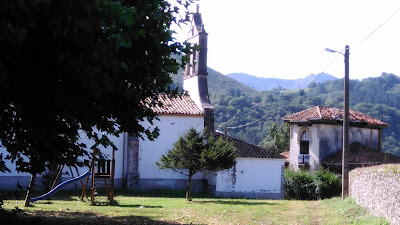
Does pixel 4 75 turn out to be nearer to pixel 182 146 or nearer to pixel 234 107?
pixel 182 146

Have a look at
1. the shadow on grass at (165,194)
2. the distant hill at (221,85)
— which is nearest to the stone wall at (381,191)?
the shadow on grass at (165,194)

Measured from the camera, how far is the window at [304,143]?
1815 inches

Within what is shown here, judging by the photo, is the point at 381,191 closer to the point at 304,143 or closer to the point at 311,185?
the point at 311,185

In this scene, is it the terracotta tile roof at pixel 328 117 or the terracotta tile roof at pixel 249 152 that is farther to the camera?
the terracotta tile roof at pixel 328 117

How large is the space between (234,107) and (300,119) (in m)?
50.7

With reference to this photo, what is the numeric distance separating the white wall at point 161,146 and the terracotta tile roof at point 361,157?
461 inches

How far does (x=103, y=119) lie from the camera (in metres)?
10.5

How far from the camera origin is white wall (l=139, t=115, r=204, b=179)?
122 feet

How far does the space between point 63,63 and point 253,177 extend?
33.0m

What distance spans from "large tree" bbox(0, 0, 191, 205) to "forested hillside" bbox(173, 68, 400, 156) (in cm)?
5566

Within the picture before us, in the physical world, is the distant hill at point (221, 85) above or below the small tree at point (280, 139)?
above

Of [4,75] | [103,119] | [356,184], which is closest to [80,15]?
[4,75]

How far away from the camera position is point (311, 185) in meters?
39.3

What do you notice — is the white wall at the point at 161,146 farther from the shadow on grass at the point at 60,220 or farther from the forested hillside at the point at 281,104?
the forested hillside at the point at 281,104
